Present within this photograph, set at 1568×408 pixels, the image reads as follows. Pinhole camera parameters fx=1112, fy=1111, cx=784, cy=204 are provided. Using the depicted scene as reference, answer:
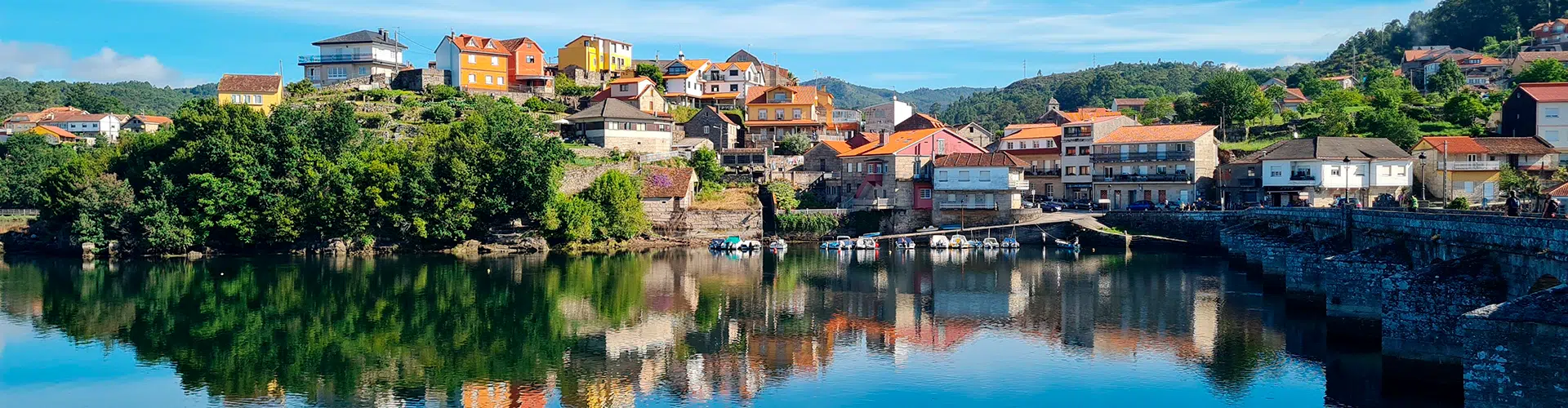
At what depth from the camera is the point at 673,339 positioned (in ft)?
104

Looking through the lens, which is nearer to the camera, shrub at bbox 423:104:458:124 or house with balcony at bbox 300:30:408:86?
shrub at bbox 423:104:458:124

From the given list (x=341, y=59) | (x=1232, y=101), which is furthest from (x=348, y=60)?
(x=1232, y=101)

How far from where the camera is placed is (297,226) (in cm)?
5638

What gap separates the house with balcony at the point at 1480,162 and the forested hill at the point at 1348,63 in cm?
5843

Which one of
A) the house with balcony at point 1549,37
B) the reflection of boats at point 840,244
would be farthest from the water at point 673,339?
the house with balcony at point 1549,37

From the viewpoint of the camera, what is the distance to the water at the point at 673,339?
24656mm

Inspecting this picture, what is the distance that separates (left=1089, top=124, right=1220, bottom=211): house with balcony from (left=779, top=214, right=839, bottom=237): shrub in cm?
1547

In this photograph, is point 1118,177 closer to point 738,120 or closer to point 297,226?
point 738,120

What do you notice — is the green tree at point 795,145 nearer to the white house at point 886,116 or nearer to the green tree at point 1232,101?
the white house at point 886,116

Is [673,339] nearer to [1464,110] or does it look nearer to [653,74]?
[653,74]

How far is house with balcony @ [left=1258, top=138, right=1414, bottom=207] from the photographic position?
58312 millimetres

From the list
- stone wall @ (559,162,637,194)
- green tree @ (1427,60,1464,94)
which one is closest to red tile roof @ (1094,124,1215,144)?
stone wall @ (559,162,637,194)

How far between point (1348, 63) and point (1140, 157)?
75312 mm

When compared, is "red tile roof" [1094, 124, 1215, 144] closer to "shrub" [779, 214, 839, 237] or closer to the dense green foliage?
"shrub" [779, 214, 839, 237]
